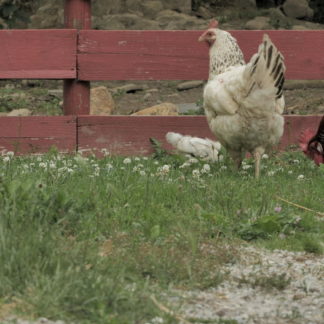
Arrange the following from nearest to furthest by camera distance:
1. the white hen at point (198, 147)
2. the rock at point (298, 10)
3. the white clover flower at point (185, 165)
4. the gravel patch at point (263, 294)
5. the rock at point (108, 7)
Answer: the gravel patch at point (263, 294) < the white clover flower at point (185, 165) < the white hen at point (198, 147) < the rock at point (108, 7) < the rock at point (298, 10)

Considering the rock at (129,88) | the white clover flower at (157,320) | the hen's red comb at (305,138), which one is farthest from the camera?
the rock at (129,88)

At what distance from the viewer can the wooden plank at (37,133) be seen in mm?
8305

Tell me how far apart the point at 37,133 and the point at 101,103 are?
94.1 inches

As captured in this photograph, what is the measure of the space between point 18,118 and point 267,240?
3.96m

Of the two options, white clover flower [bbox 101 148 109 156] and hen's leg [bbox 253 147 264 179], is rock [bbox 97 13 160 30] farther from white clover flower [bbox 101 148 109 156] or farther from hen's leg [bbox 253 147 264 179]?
hen's leg [bbox 253 147 264 179]

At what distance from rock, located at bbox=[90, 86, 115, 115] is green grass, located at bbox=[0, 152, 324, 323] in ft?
11.2


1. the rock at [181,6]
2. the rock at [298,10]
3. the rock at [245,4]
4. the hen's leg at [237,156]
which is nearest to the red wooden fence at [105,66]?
the hen's leg at [237,156]

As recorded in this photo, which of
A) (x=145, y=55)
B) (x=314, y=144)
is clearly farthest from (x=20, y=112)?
(x=314, y=144)

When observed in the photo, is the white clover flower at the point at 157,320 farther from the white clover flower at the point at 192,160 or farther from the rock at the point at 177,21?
the rock at the point at 177,21

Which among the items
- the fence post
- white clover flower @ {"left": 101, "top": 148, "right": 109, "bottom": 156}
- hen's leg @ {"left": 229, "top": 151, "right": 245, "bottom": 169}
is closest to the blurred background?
the fence post

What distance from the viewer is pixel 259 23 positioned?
1481 cm

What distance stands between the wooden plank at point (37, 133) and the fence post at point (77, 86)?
0.62ft

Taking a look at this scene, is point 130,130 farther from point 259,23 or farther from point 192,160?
point 259,23

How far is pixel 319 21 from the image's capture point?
15.8 meters
